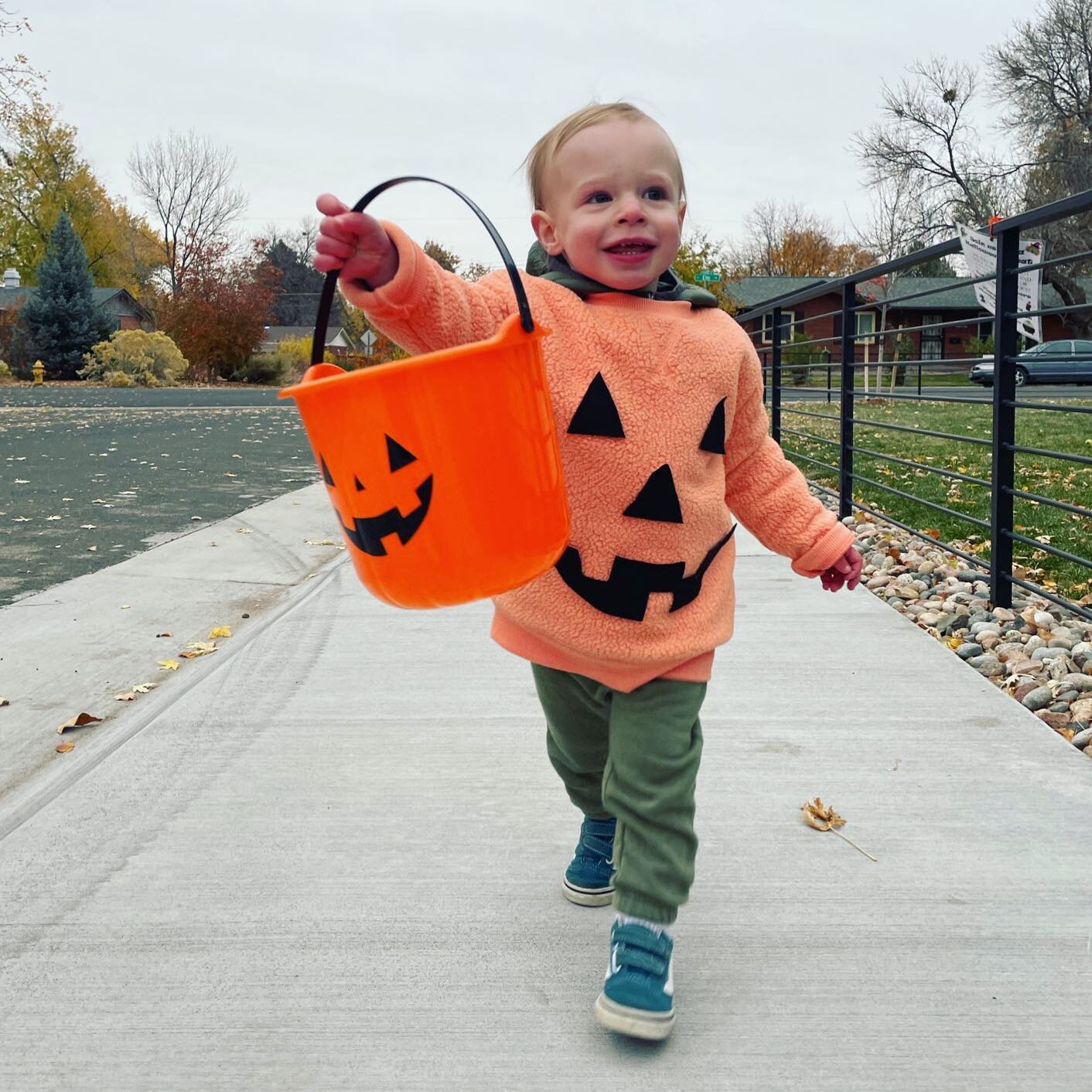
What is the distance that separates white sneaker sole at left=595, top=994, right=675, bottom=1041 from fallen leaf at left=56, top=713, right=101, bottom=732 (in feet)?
7.01

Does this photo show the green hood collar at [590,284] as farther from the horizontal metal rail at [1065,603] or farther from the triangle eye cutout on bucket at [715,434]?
the horizontal metal rail at [1065,603]

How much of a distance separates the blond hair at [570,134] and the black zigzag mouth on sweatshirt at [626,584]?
654mm

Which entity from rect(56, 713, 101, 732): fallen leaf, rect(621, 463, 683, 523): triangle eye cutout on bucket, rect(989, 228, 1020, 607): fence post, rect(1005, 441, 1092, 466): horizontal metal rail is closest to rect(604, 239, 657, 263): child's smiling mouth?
rect(621, 463, 683, 523): triangle eye cutout on bucket

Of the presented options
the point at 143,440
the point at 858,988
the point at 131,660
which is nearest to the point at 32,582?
the point at 131,660

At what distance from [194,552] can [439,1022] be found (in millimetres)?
4594

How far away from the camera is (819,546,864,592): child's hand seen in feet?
7.52

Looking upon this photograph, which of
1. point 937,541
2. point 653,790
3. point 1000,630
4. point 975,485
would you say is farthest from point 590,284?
point 975,485

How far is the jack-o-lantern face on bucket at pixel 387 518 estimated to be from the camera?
1.68m

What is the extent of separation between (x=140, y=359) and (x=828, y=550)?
41832 millimetres

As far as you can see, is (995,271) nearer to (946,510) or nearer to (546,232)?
(946,510)

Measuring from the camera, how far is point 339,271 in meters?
1.89

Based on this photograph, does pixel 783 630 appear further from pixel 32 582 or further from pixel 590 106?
pixel 32 582

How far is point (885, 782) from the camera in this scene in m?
2.99

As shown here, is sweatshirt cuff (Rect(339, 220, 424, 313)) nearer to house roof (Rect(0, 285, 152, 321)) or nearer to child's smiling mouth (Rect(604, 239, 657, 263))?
child's smiling mouth (Rect(604, 239, 657, 263))
